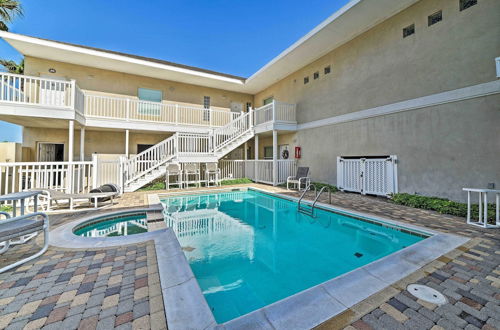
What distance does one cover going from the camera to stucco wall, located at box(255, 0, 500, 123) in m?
5.66

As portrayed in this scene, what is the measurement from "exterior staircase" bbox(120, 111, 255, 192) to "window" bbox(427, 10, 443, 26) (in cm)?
819

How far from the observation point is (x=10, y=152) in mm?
9039

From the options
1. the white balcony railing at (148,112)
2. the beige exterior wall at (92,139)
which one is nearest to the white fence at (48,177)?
the beige exterior wall at (92,139)

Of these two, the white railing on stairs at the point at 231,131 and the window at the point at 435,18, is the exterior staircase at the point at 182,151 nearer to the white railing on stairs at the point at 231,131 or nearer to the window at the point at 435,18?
the white railing on stairs at the point at 231,131

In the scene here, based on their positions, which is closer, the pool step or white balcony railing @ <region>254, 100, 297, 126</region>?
the pool step

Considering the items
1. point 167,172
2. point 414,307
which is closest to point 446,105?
point 414,307

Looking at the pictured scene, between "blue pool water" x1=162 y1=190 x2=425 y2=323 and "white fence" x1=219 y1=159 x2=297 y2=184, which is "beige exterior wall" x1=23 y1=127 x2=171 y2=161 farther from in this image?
"blue pool water" x1=162 y1=190 x2=425 y2=323

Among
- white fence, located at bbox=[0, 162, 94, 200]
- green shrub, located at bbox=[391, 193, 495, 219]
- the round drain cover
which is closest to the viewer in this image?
the round drain cover

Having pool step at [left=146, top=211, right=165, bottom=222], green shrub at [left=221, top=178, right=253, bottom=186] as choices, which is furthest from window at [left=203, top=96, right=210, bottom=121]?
pool step at [left=146, top=211, right=165, bottom=222]

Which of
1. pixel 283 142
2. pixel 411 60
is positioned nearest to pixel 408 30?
pixel 411 60

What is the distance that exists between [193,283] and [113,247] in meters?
1.92

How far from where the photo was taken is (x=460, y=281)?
240 centimetres

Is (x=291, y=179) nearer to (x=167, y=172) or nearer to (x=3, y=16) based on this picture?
(x=167, y=172)

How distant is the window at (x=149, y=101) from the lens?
11.9 meters
